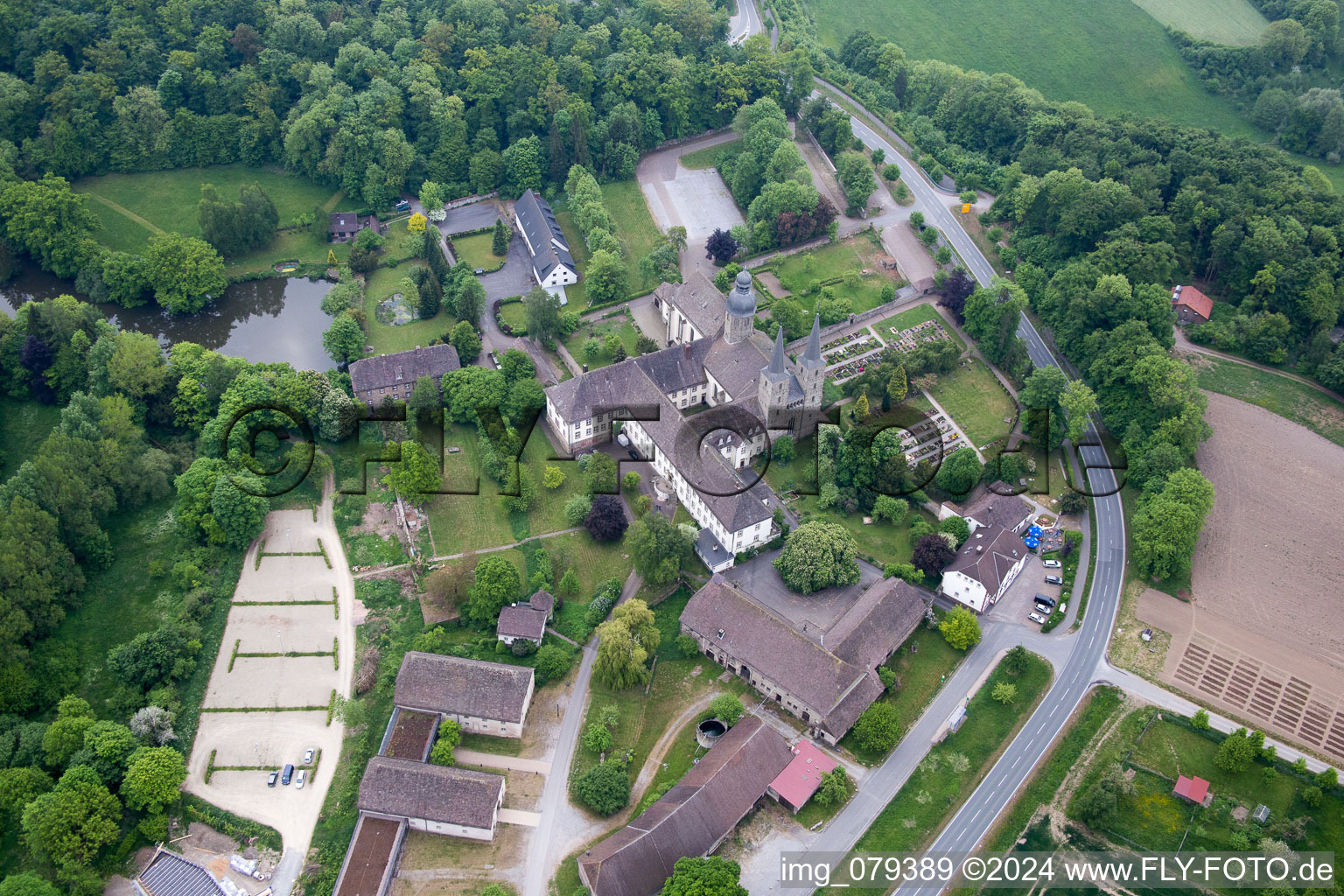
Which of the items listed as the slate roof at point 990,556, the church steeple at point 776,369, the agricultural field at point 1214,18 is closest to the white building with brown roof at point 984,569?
the slate roof at point 990,556

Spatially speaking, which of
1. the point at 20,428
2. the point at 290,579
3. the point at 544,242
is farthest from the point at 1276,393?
the point at 20,428

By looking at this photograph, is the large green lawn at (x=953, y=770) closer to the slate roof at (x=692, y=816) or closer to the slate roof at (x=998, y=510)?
the slate roof at (x=692, y=816)

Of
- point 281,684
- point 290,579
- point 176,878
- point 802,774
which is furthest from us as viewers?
point 290,579

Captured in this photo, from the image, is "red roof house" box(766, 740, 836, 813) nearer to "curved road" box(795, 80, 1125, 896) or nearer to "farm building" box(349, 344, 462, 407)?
"curved road" box(795, 80, 1125, 896)

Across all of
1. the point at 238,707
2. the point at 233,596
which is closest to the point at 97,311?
the point at 233,596

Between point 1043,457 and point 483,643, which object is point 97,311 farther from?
point 1043,457

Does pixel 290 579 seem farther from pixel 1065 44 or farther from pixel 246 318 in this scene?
pixel 1065 44
